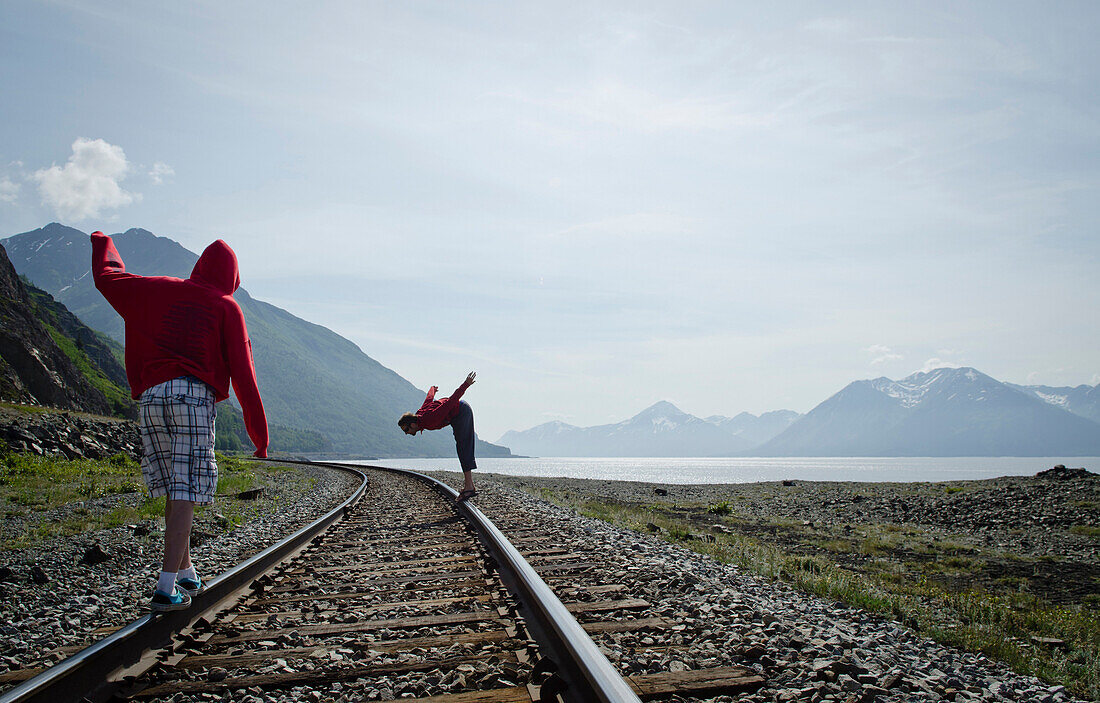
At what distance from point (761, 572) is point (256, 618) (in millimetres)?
4293

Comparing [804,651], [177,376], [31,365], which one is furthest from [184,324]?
[31,365]

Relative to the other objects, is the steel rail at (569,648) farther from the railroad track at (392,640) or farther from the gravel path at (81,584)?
the gravel path at (81,584)

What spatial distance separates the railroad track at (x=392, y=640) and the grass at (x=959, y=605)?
189cm

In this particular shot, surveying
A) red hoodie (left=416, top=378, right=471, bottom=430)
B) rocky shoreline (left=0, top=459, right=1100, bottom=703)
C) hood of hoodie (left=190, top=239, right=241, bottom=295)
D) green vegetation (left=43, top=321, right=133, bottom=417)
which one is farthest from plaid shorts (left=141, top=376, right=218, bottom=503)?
green vegetation (left=43, top=321, right=133, bottom=417)

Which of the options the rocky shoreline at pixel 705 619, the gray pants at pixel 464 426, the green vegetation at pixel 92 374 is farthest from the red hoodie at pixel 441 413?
the green vegetation at pixel 92 374

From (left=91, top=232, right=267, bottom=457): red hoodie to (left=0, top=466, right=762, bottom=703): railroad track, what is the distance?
108cm

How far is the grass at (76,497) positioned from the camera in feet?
26.0

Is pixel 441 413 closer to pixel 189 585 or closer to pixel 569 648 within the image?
pixel 189 585

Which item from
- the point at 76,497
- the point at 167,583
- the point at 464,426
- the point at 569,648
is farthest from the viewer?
the point at 76,497

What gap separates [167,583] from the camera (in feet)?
10.8

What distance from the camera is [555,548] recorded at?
5910mm

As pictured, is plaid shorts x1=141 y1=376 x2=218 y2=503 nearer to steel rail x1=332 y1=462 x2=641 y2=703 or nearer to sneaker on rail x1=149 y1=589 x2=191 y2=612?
sneaker on rail x1=149 y1=589 x2=191 y2=612

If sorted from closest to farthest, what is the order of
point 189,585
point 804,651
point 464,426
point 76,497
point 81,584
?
point 804,651 < point 189,585 < point 81,584 < point 464,426 < point 76,497

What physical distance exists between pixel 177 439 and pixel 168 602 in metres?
0.85
